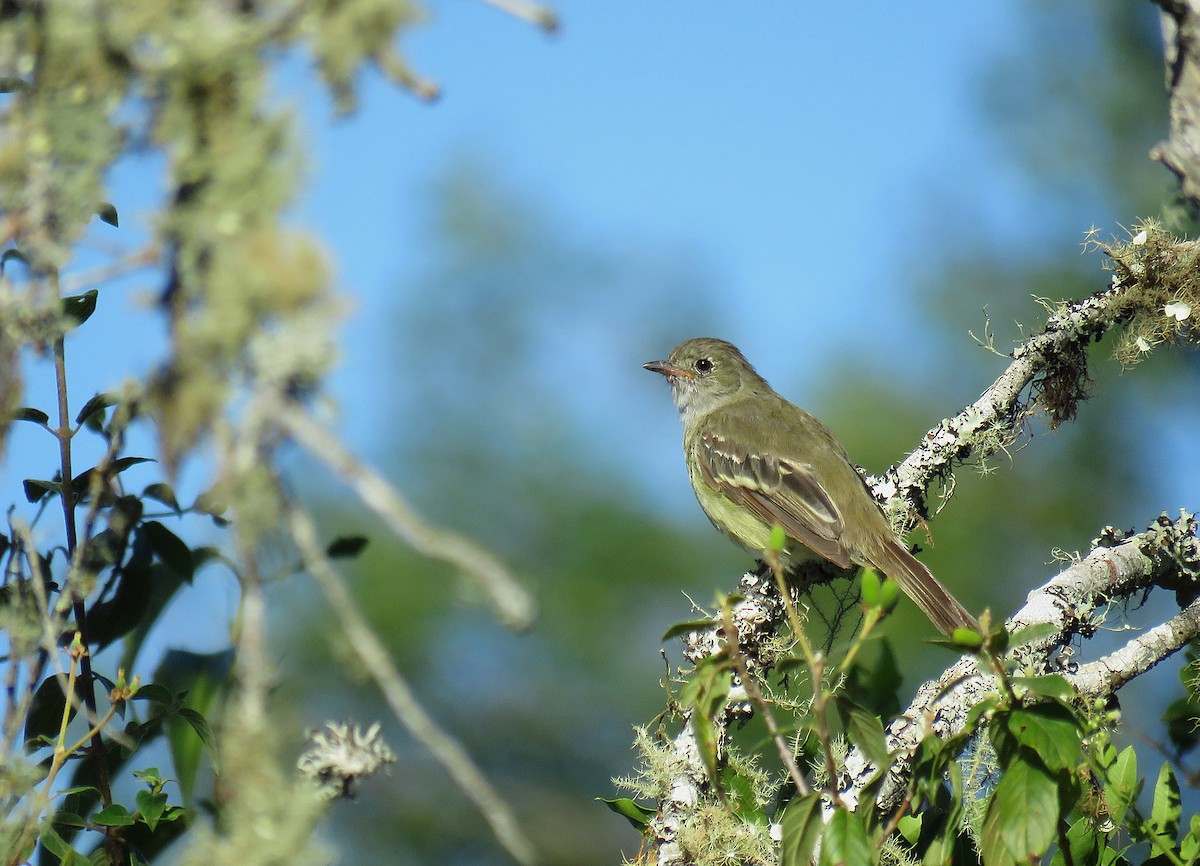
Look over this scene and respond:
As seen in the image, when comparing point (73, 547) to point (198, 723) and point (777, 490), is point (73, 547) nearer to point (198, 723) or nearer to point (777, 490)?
point (198, 723)

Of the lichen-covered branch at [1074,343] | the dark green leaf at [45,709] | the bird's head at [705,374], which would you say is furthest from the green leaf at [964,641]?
the bird's head at [705,374]

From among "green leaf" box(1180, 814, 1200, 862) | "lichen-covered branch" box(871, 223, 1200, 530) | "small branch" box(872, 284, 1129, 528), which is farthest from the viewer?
"small branch" box(872, 284, 1129, 528)

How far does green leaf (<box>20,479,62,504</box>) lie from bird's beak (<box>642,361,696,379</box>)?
5.62 meters

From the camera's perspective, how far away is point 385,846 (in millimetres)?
12125

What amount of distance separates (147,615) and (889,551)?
376 cm

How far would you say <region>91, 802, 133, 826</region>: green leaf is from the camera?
2203 mm

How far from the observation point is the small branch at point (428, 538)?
4.40 ft

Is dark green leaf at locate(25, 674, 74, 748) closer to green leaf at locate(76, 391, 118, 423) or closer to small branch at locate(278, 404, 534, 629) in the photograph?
green leaf at locate(76, 391, 118, 423)

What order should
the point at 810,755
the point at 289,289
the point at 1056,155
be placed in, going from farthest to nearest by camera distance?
the point at 1056,155
the point at 810,755
the point at 289,289

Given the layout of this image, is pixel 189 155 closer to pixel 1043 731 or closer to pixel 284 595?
pixel 284 595

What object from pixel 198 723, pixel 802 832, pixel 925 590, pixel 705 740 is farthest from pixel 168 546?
pixel 925 590

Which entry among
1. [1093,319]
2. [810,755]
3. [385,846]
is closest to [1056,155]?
[385,846]

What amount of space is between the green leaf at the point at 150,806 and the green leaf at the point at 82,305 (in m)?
0.98

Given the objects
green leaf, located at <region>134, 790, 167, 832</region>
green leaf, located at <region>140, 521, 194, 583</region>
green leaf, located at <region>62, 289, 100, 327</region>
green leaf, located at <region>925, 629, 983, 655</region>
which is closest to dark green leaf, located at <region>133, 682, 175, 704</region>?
green leaf, located at <region>134, 790, 167, 832</region>
